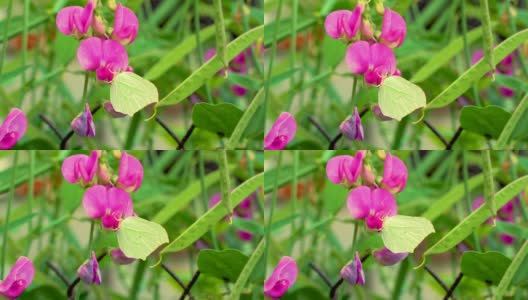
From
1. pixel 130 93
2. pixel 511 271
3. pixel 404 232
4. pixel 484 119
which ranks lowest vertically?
pixel 511 271

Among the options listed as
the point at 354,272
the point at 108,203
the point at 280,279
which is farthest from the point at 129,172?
the point at 354,272

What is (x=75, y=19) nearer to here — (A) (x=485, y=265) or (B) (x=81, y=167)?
(B) (x=81, y=167)

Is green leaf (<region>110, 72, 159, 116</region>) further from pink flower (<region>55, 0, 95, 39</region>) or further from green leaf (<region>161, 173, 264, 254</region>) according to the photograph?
green leaf (<region>161, 173, 264, 254</region>)

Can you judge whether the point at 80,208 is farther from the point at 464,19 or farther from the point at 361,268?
the point at 464,19

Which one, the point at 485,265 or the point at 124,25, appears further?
the point at 485,265

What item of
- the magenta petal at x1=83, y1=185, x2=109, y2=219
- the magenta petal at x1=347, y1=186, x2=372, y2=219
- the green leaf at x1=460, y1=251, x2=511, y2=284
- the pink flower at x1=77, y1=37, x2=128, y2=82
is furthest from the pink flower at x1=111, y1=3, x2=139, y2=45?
the green leaf at x1=460, y1=251, x2=511, y2=284

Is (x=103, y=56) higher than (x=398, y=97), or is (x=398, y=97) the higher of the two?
(x=103, y=56)

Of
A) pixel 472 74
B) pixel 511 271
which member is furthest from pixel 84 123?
pixel 511 271

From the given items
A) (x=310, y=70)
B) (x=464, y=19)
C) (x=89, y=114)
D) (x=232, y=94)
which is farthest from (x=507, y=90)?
(x=89, y=114)
